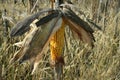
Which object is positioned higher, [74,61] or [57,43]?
[57,43]

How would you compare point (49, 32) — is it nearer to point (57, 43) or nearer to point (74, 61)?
point (57, 43)

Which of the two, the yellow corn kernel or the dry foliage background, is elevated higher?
the yellow corn kernel

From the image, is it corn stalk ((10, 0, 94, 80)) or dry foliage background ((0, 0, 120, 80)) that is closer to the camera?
corn stalk ((10, 0, 94, 80))

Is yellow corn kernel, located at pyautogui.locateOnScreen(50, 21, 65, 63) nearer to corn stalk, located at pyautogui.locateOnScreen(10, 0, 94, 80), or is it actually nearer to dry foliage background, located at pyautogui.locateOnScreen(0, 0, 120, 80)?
corn stalk, located at pyautogui.locateOnScreen(10, 0, 94, 80)

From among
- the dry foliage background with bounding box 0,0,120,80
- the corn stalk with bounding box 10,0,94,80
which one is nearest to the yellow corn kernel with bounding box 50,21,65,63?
the corn stalk with bounding box 10,0,94,80

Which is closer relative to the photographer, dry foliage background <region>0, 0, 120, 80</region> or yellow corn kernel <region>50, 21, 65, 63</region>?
yellow corn kernel <region>50, 21, 65, 63</region>

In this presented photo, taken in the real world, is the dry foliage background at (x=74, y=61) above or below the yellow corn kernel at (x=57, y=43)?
below

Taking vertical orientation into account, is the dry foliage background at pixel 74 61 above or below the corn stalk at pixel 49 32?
below

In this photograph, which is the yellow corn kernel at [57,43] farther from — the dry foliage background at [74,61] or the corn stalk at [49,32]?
the dry foliage background at [74,61]

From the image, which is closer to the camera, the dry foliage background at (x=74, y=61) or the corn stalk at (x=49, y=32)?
the corn stalk at (x=49, y=32)

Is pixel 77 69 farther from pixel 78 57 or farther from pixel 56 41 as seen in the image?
pixel 56 41

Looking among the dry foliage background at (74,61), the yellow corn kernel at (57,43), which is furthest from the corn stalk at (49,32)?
the dry foliage background at (74,61)

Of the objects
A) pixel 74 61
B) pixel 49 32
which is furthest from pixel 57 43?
pixel 74 61

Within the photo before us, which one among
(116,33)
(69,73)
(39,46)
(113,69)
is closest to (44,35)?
(39,46)
